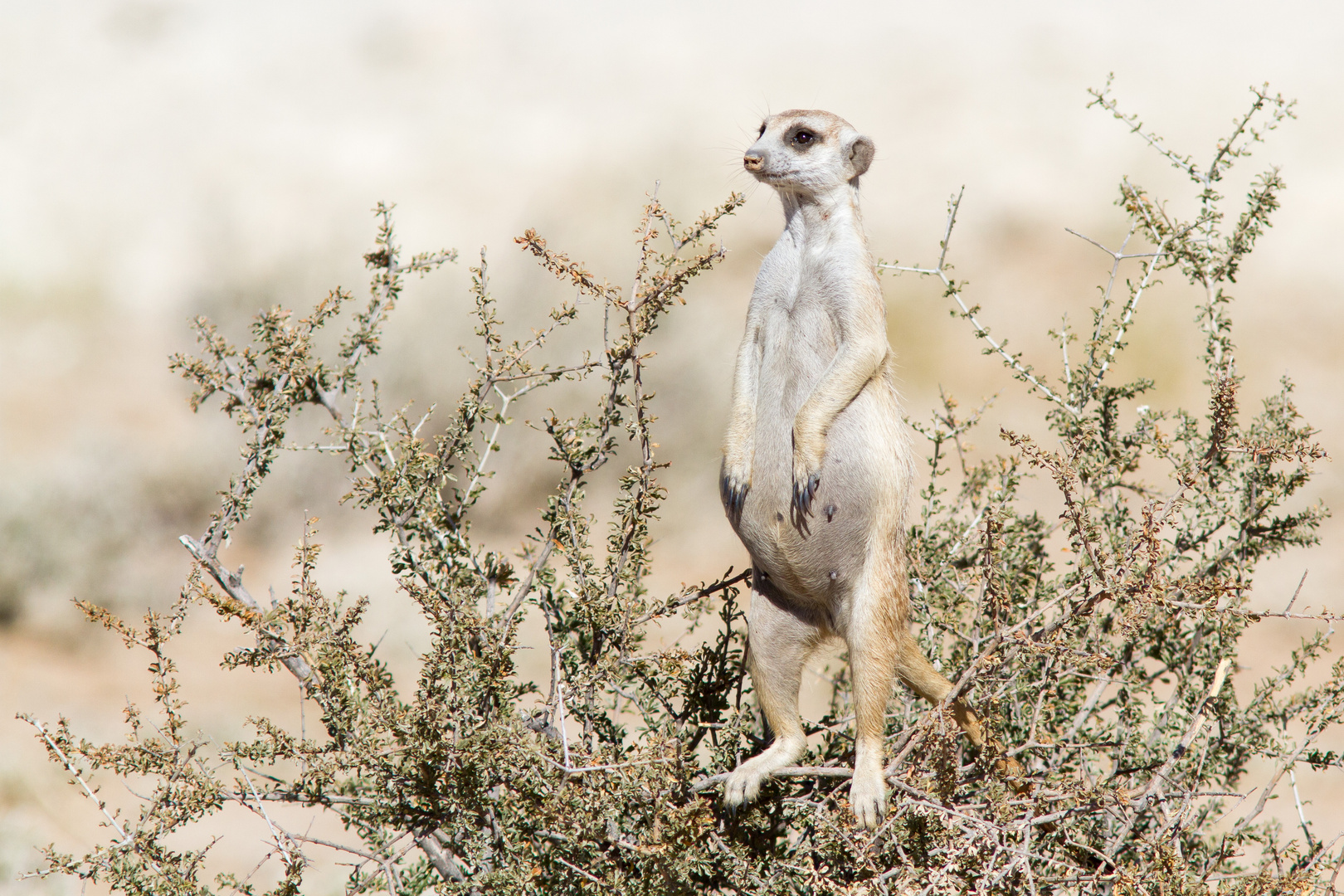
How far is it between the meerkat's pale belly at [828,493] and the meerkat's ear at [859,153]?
0.56 meters

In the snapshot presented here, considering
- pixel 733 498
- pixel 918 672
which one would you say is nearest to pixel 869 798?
pixel 918 672

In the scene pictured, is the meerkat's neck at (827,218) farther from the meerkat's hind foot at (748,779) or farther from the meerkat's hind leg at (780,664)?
the meerkat's hind foot at (748,779)

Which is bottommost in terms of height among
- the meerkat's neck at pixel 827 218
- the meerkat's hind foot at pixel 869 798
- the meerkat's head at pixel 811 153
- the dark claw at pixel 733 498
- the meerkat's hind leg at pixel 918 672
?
the meerkat's hind foot at pixel 869 798

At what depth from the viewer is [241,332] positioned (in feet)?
34.6

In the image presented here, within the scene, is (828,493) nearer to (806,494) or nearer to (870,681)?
(806,494)

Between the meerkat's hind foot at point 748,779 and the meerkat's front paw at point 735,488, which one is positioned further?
the meerkat's front paw at point 735,488

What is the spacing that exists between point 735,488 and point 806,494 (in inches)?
10.5

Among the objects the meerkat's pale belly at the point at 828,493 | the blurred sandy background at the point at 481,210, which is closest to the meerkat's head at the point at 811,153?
the meerkat's pale belly at the point at 828,493

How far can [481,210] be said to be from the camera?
40.1ft

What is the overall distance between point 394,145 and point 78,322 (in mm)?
4266

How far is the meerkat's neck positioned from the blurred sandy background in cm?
627

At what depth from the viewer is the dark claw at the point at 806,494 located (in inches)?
117

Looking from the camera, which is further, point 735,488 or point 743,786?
point 735,488

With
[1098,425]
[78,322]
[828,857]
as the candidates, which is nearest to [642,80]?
[78,322]
